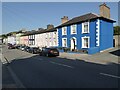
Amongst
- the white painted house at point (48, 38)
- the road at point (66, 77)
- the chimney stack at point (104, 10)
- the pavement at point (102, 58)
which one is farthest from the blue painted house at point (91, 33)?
the road at point (66, 77)

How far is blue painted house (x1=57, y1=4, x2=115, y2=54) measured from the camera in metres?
33.4

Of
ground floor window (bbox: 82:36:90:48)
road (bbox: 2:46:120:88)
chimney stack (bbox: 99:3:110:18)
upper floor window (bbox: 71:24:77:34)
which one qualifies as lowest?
road (bbox: 2:46:120:88)

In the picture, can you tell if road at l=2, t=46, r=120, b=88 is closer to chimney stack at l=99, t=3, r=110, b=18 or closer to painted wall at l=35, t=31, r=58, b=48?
chimney stack at l=99, t=3, r=110, b=18

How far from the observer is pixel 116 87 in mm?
8594

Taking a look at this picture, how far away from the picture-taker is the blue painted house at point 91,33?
33406 mm

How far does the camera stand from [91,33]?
34438mm

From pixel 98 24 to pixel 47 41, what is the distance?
25620 mm

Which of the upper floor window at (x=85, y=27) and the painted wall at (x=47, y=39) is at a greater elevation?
the upper floor window at (x=85, y=27)

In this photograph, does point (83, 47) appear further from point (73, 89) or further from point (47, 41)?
point (73, 89)

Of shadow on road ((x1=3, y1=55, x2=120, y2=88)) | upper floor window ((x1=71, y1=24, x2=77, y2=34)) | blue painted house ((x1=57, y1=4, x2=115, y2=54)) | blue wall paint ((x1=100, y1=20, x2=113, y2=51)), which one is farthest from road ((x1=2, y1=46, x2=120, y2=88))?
upper floor window ((x1=71, y1=24, x2=77, y2=34))

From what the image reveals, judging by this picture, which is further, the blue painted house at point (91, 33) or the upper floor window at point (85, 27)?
the upper floor window at point (85, 27)

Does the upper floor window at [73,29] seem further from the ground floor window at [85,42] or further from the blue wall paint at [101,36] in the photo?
the ground floor window at [85,42]

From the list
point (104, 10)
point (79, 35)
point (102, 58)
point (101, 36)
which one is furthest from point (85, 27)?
point (102, 58)

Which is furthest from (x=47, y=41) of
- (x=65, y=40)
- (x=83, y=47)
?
(x=83, y=47)
